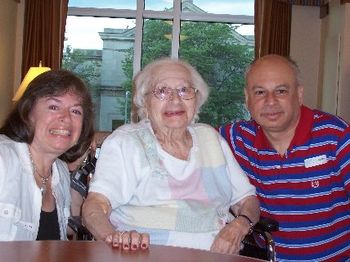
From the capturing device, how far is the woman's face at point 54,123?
222 cm

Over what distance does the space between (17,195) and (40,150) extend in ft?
0.79

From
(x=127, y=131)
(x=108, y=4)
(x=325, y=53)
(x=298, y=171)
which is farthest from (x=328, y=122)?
(x=108, y=4)

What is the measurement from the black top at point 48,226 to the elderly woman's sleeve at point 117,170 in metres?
0.21

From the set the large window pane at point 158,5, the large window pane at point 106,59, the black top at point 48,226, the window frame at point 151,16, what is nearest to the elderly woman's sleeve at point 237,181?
the black top at point 48,226

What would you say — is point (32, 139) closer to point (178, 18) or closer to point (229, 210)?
point (229, 210)

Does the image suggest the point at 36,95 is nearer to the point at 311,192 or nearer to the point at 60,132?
the point at 60,132

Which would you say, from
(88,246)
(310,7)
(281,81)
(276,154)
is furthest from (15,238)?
(310,7)

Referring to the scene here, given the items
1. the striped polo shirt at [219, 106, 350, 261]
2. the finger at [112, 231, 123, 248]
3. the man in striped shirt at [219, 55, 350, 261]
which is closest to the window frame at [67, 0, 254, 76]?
the man in striped shirt at [219, 55, 350, 261]

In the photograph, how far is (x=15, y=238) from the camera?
6.79ft

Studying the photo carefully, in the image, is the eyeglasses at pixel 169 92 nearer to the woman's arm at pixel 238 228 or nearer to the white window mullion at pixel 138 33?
the woman's arm at pixel 238 228

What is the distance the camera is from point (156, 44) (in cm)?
809

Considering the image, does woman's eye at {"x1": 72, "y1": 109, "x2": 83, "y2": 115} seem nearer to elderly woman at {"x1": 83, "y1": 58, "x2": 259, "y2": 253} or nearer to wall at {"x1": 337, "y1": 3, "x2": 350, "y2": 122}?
elderly woman at {"x1": 83, "y1": 58, "x2": 259, "y2": 253}

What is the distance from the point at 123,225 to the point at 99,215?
0.20 metres

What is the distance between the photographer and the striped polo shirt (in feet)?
8.45
